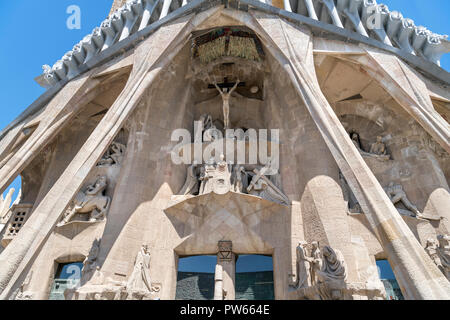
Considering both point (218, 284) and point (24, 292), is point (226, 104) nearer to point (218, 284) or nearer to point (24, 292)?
point (218, 284)

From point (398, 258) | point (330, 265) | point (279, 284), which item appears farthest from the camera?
point (279, 284)

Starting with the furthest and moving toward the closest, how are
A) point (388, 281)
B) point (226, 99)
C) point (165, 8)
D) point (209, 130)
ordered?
point (226, 99) → point (165, 8) → point (209, 130) → point (388, 281)

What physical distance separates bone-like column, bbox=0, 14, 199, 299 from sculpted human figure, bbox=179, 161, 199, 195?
107 inches

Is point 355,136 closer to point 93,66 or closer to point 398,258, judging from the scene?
point 398,258

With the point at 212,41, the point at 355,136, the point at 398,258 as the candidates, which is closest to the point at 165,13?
the point at 212,41

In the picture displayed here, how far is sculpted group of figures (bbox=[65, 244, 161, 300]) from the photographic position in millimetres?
6121

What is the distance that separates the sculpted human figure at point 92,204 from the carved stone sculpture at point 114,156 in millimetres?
932

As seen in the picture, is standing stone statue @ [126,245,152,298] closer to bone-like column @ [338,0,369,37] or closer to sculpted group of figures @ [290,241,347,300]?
sculpted group of figures @ [290,241,347,300]

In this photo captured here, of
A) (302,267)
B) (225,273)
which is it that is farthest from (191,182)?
(302,267)

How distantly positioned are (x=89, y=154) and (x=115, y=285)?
9.13 feet

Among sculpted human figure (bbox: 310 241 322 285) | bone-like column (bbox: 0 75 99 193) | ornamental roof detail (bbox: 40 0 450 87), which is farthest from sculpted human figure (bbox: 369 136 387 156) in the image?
bone-like column (bbox: 0 75 99 193)

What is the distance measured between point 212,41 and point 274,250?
718 cm

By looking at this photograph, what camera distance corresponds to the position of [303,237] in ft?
25.1

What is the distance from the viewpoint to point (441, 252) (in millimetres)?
6301
